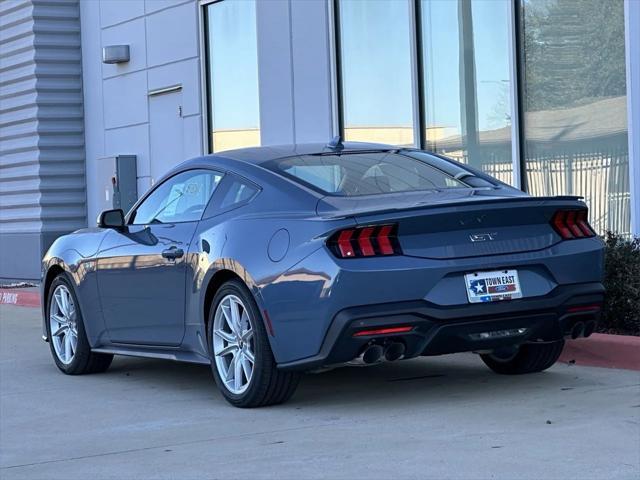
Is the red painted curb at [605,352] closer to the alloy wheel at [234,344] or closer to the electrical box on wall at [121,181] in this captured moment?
the alloy wheel at [234,344]

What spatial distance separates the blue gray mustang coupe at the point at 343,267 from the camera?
6.95 meters

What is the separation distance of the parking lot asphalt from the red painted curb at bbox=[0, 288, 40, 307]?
7085 millimetres

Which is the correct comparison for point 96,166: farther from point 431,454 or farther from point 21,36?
point 431,454

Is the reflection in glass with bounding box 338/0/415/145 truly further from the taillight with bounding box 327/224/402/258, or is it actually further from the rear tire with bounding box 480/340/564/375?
the taillight with bounding box 327/224/402/258

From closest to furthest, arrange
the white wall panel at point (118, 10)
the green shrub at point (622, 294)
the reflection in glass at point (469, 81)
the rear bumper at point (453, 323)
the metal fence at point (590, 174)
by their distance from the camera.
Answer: the rear bumper at point (453, 323), the green shrub at point (622, 294), the metal fence at point (590, 174), the reflection in glass at point (469, 81), the white wall panel at point (118, 10)

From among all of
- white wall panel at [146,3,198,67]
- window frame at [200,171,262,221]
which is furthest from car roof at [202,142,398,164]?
white wall panel at [146,3,198,67]

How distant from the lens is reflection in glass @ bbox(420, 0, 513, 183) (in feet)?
41.8

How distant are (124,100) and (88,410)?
38.2 ft

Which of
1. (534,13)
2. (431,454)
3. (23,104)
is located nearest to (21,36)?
(23,104)

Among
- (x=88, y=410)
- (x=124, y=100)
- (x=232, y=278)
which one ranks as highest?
(x=124, y=100)

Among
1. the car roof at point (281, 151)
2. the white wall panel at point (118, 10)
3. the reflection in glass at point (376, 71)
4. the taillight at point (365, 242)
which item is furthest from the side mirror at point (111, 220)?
the white wall panel at point (118, 10)

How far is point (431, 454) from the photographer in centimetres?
609

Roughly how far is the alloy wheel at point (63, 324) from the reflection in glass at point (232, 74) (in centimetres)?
706

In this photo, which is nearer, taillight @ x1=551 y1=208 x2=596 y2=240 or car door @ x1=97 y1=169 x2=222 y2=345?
taillight @ x1=551 y1=208 x2=596 y2=240
